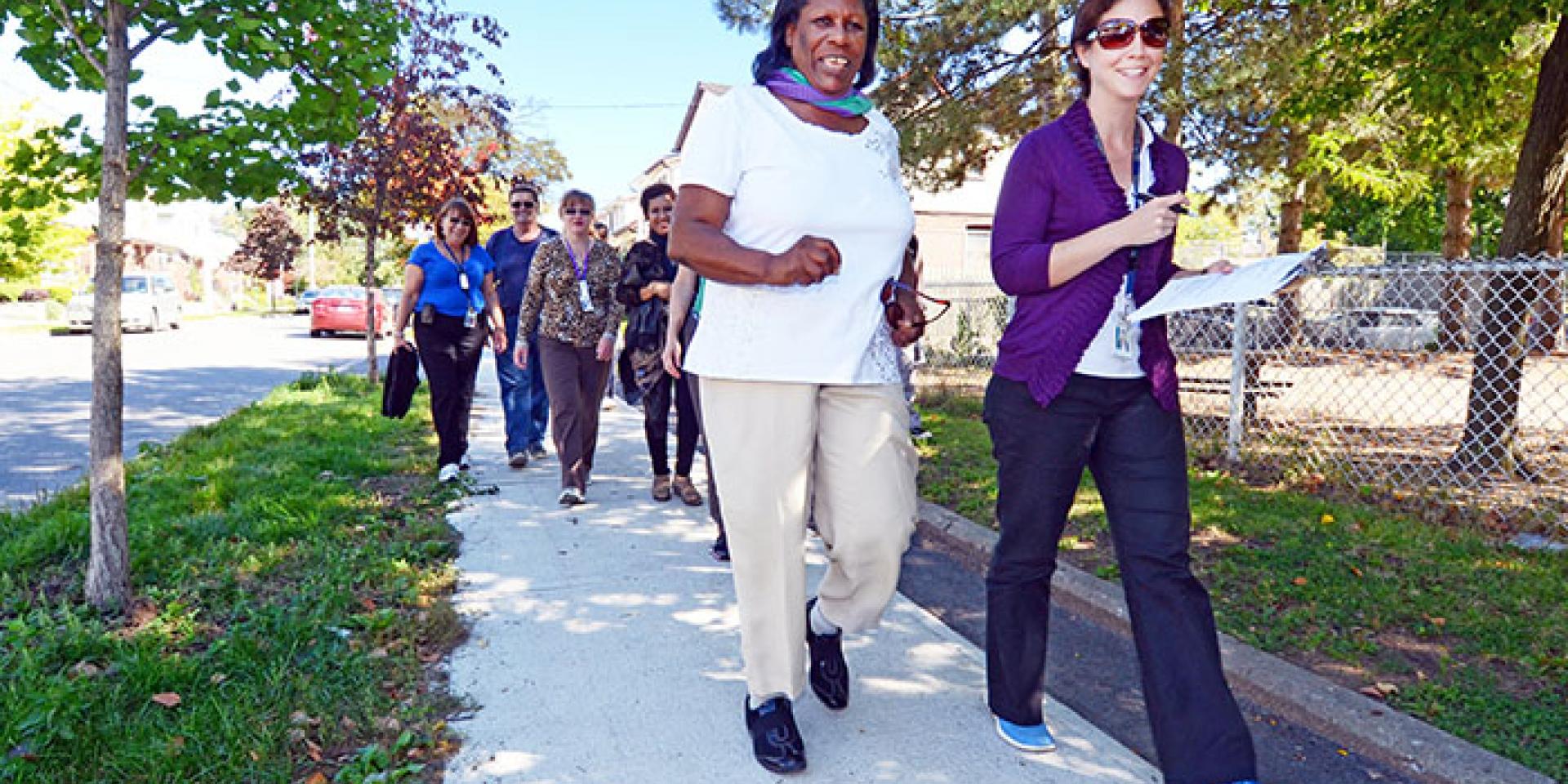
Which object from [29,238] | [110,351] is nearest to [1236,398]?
[110,351]

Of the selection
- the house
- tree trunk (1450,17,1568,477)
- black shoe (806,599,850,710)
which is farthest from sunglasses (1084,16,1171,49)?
the house

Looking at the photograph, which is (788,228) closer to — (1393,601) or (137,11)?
(137,11)

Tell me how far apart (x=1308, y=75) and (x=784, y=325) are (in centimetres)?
798

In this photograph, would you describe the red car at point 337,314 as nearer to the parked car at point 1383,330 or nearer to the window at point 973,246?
the window at point 973,246

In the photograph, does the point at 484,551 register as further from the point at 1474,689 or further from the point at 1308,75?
the point at 1308,75

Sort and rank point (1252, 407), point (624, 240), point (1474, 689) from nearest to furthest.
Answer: point (1474, 689) < point (1252, 407) < point (624, 240)

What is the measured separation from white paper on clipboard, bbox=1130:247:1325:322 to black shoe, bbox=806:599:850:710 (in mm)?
1336

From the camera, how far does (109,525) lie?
3.69 meters

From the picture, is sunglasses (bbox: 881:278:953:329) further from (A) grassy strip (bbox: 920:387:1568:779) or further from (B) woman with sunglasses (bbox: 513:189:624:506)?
(B) woman with sunglasses (bbox: 513:189:624:506)

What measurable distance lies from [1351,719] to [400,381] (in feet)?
18.5

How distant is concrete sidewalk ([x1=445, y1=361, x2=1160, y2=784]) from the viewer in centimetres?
264

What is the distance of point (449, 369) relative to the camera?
6.46 metres

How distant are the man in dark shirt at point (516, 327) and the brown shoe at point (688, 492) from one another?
1561 mm

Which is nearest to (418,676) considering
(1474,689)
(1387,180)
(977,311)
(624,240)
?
(1474,689)
